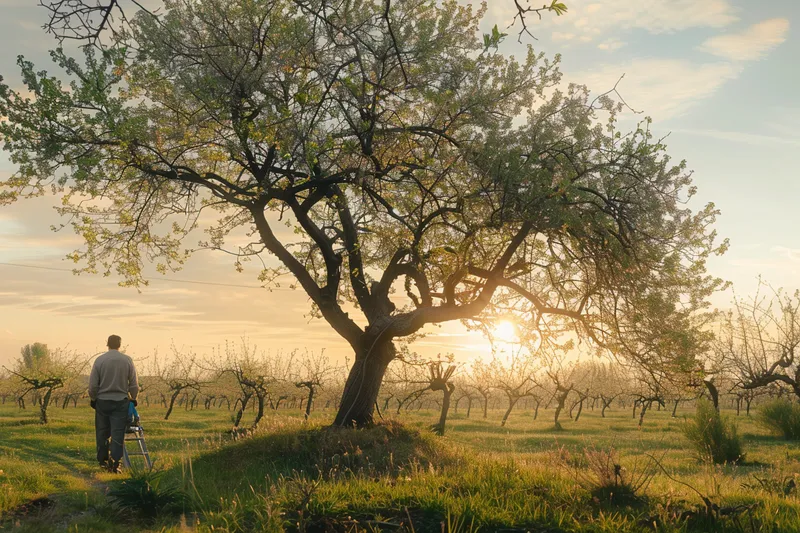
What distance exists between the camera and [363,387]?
15508 mm

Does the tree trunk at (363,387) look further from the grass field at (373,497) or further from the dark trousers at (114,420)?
the dark trousers at (114,420)

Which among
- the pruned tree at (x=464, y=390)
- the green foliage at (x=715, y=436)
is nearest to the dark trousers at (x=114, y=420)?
the green foliage at (x=715, y=436)

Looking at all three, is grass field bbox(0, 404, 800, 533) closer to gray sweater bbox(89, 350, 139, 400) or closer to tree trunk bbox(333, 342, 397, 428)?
tree trunk bbox(333, 342, 397, 428)

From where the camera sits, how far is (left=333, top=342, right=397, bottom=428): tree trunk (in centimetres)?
1518

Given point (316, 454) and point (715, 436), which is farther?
point (715, 436)

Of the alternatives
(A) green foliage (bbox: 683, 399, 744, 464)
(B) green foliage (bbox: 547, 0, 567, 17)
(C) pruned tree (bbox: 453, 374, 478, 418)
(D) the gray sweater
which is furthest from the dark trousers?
(C) pruned tree (bbox: 453, 374, 478, 418)

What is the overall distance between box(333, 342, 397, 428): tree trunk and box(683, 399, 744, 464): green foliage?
1031 cm

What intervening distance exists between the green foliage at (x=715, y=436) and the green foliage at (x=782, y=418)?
940 cm

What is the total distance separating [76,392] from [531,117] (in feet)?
176

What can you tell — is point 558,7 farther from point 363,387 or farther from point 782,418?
point 782,418

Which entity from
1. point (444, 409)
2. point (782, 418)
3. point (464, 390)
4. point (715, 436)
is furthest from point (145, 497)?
point (464, 390)

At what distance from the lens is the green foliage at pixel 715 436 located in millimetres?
18413

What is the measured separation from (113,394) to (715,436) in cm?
1756

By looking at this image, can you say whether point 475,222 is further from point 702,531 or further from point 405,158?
point 702,531
